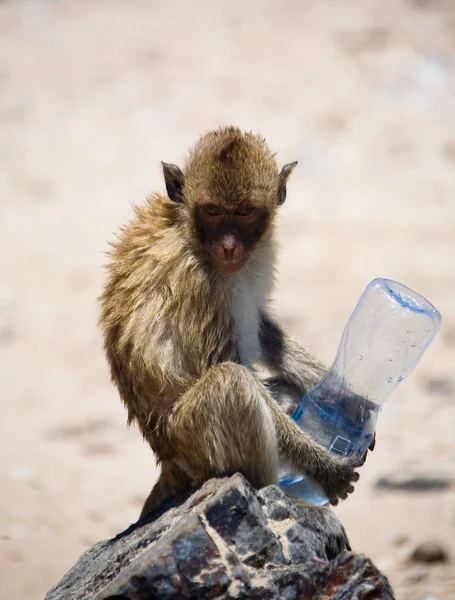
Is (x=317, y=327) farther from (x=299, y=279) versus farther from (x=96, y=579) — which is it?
(x=96, y=579)

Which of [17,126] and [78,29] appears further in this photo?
[78,29]

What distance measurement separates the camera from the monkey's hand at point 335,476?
21.1 ft

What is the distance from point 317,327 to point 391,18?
308 inches

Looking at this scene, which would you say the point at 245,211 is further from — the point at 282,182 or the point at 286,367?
the point at 286,367

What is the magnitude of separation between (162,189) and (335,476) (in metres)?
8.83

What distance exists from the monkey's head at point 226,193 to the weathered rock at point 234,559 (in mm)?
1430

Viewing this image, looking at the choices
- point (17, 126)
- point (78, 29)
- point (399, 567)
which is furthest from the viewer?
A: point (78, 29)

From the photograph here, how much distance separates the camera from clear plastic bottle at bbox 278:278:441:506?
6.60m

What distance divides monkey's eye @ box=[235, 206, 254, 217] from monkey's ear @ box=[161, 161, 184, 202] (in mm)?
406

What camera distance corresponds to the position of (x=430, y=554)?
9125mm

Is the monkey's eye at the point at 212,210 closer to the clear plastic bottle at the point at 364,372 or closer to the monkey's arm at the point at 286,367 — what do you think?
the monkey's arm at the point at 286,367

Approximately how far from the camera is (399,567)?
9.13 meters

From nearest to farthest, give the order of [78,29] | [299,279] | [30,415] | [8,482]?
[8,482] → [30,415] → [299,279] → [78,29]

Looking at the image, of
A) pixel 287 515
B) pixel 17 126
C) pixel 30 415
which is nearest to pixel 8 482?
pixel 30 415
